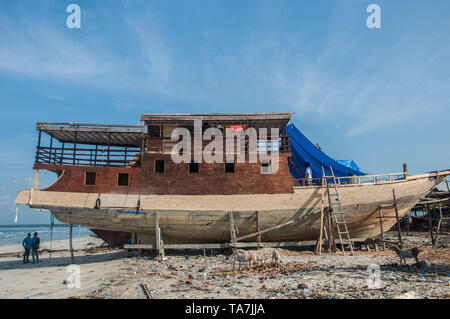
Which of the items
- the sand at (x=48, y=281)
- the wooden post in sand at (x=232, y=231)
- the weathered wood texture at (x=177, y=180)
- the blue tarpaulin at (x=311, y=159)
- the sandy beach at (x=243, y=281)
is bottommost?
the sand at (x=48, y=281)

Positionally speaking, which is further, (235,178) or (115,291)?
(235,178)

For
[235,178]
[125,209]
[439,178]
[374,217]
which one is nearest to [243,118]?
[235,178]

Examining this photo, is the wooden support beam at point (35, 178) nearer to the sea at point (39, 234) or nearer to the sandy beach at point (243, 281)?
the sandy beach at point (243, 281)

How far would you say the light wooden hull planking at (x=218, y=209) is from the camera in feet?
40.9

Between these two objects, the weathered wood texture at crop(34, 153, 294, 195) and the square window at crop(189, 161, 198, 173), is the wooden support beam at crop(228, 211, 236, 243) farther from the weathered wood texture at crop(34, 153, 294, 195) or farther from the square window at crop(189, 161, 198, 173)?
the square window at crop(189, 161, 198, 173)

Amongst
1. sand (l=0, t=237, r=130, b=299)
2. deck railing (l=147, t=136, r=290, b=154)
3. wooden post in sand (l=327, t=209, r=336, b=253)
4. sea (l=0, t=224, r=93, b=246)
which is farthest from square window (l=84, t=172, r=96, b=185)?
sea (l=0, t=224, r=93, b=246)

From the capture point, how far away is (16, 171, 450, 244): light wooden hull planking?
1245 centimetres

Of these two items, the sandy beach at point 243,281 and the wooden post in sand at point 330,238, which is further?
the wooden post in sand at point 330,238

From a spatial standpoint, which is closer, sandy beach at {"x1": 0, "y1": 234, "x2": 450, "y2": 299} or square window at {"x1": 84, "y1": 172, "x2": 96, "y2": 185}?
sandy beach at {"x1": 0, "y1": 234, "x2": 450, "y2": 299}

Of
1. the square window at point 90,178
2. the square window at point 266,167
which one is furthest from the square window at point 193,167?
the square window at point 90,178

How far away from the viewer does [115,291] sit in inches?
278

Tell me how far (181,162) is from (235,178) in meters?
2.73
